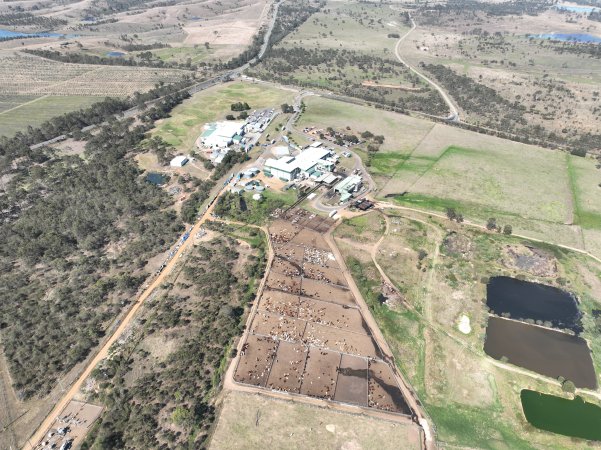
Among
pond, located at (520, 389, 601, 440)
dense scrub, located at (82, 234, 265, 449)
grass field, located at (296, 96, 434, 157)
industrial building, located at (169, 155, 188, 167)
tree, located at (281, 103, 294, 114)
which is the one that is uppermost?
tree, located at (281, 103, 294, 114)

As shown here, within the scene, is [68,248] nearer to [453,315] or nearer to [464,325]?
[453,315]

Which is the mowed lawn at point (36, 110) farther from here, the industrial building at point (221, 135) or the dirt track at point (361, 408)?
the dirt track at point (361, 408)

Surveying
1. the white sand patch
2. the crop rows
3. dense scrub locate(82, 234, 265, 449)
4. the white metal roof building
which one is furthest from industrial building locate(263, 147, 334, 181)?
the crop rows

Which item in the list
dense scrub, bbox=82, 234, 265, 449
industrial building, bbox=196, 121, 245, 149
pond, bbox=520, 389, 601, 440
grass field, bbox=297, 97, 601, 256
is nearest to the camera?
dense scrub, bbox=82, 234, 265, 449

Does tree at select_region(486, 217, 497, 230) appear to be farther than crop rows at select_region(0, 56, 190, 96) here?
No

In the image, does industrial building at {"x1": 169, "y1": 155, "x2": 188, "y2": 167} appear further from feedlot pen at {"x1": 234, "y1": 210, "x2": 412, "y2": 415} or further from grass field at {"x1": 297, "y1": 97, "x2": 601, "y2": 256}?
feedlot pen at {"x1": 234, "y1": 210, "x2": 412, "y2": 415}

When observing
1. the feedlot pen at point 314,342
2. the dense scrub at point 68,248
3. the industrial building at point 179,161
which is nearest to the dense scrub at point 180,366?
the feedlot pen at point 314,342

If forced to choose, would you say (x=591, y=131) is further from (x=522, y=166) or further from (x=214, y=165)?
(x=214, y=165)

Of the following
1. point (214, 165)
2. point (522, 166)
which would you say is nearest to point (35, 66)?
point (214, 165)

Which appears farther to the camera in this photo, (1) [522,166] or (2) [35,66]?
(2) [35,66]
